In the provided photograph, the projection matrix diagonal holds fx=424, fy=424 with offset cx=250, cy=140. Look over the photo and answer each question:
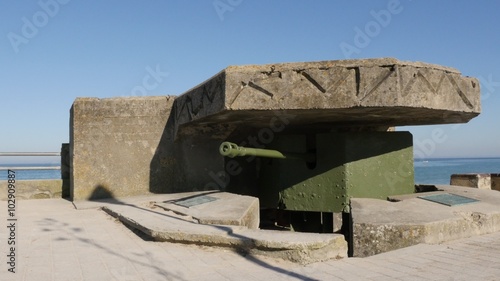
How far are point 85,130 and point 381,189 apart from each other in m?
4.94

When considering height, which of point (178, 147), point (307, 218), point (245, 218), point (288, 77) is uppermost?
point (288, 77)

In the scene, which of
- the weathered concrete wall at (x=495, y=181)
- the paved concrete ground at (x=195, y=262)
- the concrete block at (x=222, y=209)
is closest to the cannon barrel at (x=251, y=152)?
the concrete block at (x=222, y=209)

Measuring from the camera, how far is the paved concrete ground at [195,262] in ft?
9.66

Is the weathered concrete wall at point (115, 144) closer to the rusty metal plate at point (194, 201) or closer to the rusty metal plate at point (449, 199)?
the rusty metal plate at point (194, 201)

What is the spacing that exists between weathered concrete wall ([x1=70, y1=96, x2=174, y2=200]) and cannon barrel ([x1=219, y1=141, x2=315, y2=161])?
2.56 m

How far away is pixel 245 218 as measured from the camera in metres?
4.62

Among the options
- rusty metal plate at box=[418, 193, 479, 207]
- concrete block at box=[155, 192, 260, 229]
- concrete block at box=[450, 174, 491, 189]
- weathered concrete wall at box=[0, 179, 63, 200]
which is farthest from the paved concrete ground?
concrete block at box=[450, 174, 491, 189]

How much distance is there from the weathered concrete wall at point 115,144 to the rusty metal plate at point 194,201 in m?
1.72

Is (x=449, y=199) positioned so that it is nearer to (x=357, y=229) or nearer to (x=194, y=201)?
(x=357, y=229)

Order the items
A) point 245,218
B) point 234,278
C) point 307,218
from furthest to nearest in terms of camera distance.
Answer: point 307,218, point 245,218, point 234,278

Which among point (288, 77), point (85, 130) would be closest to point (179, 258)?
point (288, 77)

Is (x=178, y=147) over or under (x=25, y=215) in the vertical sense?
over

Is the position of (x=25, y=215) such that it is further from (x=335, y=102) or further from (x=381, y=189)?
(x=381, y=189)

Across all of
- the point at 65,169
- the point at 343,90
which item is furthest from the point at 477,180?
the point at 65,169
